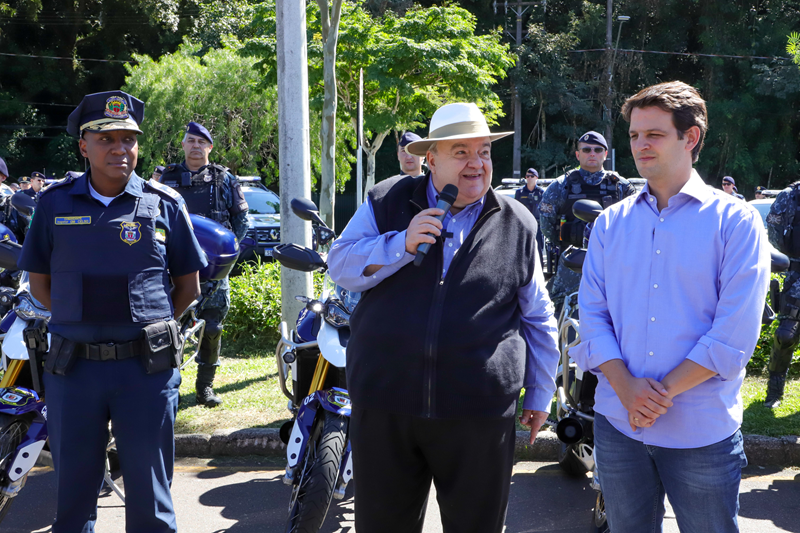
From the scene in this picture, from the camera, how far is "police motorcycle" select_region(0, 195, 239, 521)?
3.63 m

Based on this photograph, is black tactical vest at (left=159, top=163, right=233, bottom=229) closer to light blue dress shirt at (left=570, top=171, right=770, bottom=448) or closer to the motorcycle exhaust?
the motorcycle exhaust

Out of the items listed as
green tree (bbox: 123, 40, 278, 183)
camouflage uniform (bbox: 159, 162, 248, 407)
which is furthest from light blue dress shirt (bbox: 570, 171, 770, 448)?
green tree (bbox: 123, 40, 278, 183)

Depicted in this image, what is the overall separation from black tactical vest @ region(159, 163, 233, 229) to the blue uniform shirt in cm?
281

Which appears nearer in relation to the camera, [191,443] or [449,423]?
[449,423]

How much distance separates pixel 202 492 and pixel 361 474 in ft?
7.44

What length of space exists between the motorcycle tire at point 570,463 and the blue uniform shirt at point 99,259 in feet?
8.69

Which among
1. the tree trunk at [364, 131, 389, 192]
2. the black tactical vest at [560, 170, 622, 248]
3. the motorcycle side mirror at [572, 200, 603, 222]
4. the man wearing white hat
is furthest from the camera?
the tree trunk at [364, 131, 389, 192]

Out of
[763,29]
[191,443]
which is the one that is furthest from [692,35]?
[191,443]

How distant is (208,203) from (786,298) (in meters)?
4.58

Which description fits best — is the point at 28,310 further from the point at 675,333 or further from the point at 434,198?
the point at 675,333

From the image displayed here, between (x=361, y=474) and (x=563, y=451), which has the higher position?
(x=361, y=474)

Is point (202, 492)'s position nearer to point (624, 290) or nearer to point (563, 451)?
point (563, 451)

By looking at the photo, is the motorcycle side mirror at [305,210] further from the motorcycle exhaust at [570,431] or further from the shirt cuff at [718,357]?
the shirt cuff at [718,357]

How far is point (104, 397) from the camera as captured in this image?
10.3 feet
